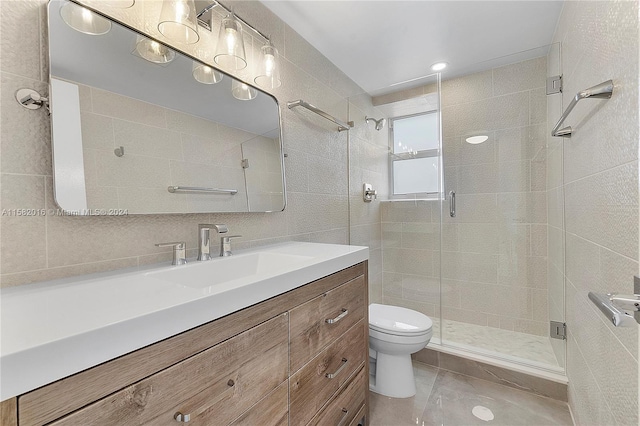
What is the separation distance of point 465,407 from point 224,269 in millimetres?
1620

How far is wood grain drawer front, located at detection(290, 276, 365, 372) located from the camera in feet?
3.18

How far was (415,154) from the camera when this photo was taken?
252cm

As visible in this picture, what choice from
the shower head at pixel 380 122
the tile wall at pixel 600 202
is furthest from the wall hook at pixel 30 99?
the shower head at pixel 380 122

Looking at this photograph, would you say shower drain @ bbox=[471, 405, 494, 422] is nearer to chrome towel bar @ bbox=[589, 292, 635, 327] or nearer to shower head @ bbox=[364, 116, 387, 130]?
chrome towel bar @ bbox=[589, 292, 635, 327]

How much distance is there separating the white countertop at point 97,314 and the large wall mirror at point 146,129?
0.85ft

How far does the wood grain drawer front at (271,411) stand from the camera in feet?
2.58

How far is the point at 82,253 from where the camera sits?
90 cm

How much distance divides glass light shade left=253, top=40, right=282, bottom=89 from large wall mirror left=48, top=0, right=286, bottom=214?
0.27 feet

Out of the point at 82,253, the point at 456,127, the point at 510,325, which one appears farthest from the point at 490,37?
the point at 82,253

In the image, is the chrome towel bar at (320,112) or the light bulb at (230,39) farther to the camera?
the chrome towel bar at (320,112)

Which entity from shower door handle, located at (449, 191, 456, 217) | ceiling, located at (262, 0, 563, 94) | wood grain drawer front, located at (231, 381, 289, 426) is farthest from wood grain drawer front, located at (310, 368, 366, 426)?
ceiling, located at (262, 0, 563, 94)

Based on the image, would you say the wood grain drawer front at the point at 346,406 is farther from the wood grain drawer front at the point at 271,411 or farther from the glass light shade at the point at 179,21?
the glass light shade at the point at 179,21

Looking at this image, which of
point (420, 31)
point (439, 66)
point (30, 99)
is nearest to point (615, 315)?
point (30, 99)

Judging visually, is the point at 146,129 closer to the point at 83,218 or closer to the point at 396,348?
the point at 83,218
